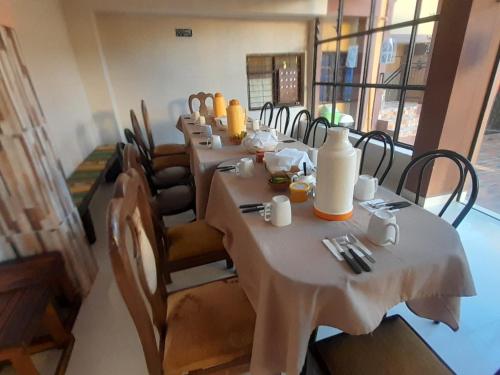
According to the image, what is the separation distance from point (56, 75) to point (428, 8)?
3848mm

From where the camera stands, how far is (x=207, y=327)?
3.17 feet

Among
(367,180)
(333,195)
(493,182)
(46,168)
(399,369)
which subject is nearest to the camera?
(399,369)

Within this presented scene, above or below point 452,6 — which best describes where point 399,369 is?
below

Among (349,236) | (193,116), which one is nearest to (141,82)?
(193,116)

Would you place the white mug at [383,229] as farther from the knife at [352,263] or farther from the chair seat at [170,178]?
the chair seat at [170,178]

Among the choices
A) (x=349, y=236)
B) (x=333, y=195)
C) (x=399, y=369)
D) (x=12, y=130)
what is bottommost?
(x=399, y=369)

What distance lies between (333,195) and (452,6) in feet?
7.74

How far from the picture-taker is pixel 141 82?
4.12 m

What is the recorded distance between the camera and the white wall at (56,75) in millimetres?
2373

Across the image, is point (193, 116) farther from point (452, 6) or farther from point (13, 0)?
point (452, 6)

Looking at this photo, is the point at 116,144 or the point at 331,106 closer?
the point at 116,144

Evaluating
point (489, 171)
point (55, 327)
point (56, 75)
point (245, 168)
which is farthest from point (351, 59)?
point (55, 327)

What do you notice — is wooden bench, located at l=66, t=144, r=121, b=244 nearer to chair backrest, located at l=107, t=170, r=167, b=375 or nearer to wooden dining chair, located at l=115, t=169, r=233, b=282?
wooden dining chair, located at l=115, t=169, r=233, b=282

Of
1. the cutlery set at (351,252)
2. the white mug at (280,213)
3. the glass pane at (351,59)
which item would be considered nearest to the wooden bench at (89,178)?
the white mug at (280,213)
